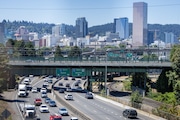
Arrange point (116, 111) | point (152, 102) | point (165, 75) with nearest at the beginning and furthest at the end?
point (116, 111), point (152, 102), point (165, 75)

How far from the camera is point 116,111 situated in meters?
35.0

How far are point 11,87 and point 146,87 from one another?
1882cm

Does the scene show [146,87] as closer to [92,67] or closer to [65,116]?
[92,67]

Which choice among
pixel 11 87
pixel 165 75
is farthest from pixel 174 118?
pixel 11 87

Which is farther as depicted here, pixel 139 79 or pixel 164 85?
pixel 139 79

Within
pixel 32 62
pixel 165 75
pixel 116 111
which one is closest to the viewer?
pixel 116 111

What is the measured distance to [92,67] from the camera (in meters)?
55.2

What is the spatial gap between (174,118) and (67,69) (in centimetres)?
2975

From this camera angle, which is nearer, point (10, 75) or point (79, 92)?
point (10, 75)

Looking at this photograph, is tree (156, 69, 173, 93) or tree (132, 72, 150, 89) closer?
tree (156, 69, 173, 93)

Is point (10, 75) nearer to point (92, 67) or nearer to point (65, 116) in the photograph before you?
point (92, 67)

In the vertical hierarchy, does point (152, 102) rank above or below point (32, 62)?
below

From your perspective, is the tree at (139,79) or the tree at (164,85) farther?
the tree at (139,79)

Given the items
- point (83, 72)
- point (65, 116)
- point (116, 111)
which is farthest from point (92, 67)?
point (65, 116)
